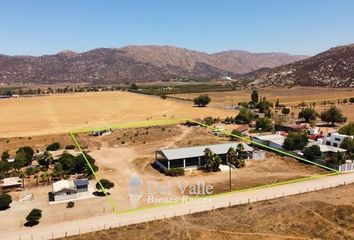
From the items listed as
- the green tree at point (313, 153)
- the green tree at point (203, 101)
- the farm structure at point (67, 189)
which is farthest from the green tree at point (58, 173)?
the green tree at point (203, 101)

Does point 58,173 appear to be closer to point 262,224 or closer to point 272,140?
point 262,224

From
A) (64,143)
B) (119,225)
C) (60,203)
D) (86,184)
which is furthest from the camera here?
(64,143)

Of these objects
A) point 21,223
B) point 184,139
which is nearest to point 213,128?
point 184,139

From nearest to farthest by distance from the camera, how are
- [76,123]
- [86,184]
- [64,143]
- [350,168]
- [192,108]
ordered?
[86,184]
[350,168]
[64,143]
[76,123]
[192,108]

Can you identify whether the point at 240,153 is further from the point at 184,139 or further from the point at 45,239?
the point at 45,239

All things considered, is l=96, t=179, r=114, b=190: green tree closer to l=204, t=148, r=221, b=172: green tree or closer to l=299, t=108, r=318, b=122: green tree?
l=204, t=148, r=221, b=172: green tree

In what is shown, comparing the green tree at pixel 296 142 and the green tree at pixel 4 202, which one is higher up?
the green tree at pixel 296 142

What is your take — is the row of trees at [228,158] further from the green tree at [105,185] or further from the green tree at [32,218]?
the green tree at [32,218]
